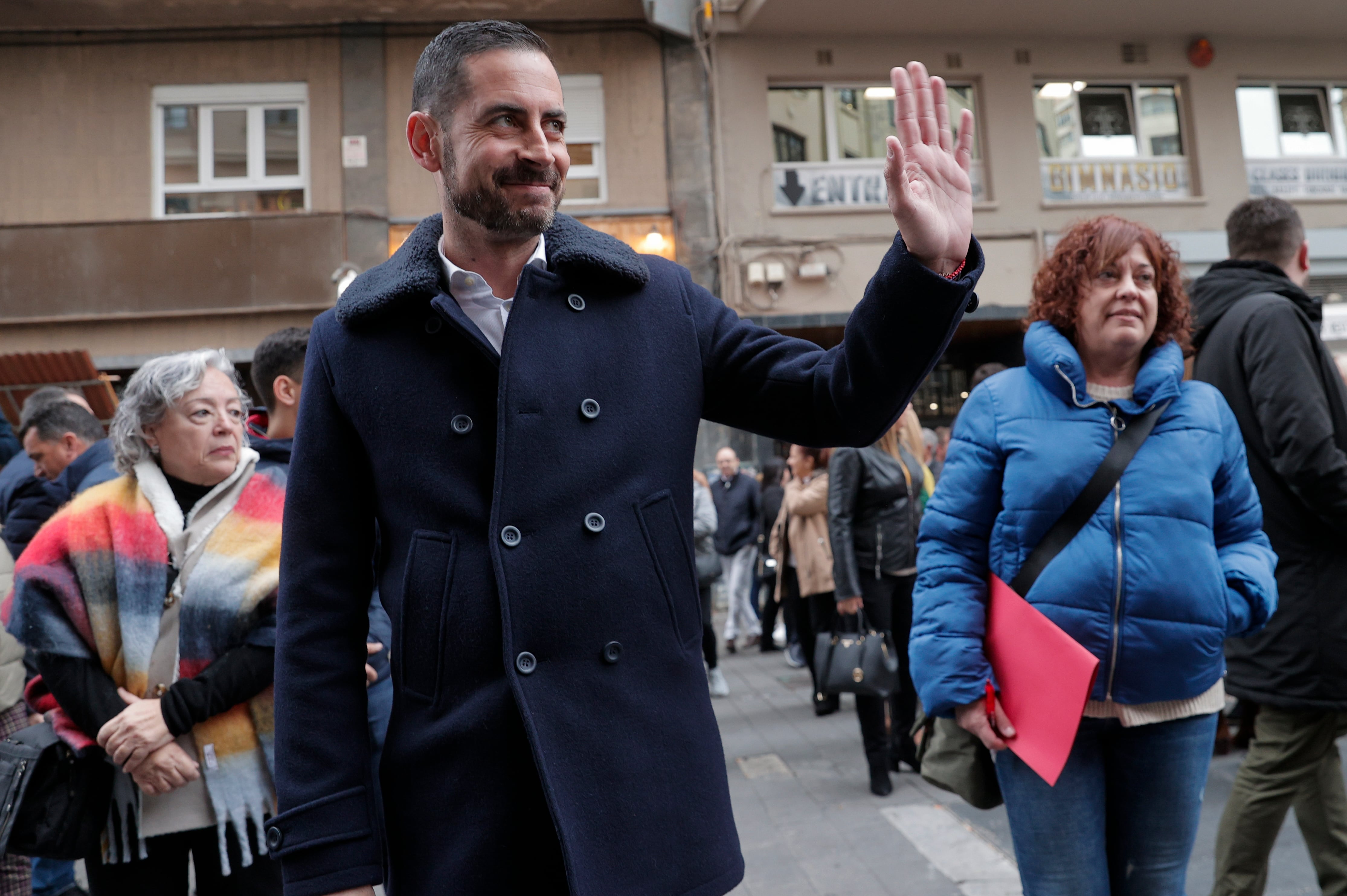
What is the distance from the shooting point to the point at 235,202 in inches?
536

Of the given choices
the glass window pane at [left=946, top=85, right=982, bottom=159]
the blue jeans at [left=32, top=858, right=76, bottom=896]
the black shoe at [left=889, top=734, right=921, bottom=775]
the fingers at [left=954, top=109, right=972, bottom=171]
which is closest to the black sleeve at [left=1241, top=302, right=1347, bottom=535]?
the fingers at [left=954, top=109, right=972, bottom=171]

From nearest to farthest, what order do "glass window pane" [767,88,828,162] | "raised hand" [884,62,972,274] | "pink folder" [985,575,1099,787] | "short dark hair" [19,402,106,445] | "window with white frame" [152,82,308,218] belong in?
"raised hand" [884,62,972,274]
"pink folder" [985,575,1099,787]
"short dark hair" [19,402,106,445]
"window with white frame" [152,82,308,218]
"glass window pane" [767,88,828,162]

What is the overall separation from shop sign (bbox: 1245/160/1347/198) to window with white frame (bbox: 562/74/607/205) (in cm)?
907

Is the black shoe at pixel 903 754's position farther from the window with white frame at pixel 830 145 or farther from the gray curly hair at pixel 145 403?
the window with white frame at pixel 830 145

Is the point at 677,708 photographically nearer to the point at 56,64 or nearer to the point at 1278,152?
the point at 56,64

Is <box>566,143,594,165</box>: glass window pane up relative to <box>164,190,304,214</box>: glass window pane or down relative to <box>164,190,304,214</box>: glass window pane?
up

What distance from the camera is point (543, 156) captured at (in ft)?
5.50

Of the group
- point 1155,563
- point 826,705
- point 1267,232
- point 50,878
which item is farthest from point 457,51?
point 826,705

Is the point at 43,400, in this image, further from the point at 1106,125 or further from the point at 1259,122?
the point at 1259,122

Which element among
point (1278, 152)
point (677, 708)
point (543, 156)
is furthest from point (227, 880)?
→ point (1278, 152)

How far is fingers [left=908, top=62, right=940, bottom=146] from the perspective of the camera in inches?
61.9

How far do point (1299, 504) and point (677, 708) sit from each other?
8.79 ft

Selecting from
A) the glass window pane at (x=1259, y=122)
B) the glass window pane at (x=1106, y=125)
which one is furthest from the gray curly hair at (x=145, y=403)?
the glass window pane at (x=1259, y=122)

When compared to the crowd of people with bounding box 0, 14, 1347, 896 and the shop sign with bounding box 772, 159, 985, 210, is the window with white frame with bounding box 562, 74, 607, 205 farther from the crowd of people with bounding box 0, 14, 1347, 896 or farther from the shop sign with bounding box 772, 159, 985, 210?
the crowd of people with bounding box 0, 14, 1347, 896
